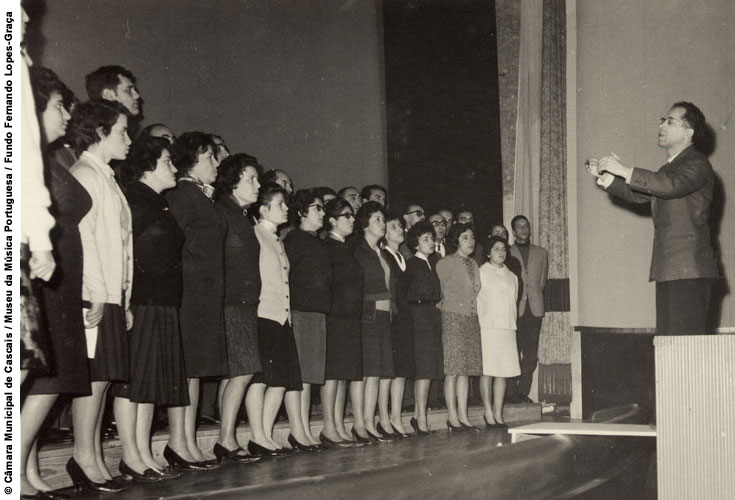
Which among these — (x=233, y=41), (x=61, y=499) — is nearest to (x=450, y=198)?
(x=233, y=41)

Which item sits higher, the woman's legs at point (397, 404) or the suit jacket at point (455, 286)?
the suit jacket at point (455, 286)

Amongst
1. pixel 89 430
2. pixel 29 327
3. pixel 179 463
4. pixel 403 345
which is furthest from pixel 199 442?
pixel 29 327

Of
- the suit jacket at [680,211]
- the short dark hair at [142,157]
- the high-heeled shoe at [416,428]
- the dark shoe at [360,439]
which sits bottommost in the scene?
the high-heeled shoe at [416,428]

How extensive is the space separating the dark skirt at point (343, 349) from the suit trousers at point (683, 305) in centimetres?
187

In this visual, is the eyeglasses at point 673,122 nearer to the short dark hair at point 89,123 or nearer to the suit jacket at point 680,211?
the suit jacket at point 680,211

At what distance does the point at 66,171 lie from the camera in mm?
3037

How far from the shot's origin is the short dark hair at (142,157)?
3588 mm

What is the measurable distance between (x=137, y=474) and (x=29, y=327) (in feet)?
4.17

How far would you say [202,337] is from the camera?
150 inches

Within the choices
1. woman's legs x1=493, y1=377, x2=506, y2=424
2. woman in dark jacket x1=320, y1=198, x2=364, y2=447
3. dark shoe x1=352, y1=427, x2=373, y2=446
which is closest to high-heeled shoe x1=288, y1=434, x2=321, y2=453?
woman in dark jacket x1=320, y1=198, x2=364, y2=447

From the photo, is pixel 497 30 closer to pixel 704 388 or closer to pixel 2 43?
pixel 704 388

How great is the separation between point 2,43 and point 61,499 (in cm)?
144

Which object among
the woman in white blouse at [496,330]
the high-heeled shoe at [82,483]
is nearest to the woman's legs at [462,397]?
the woman in white blouse at [496,330]

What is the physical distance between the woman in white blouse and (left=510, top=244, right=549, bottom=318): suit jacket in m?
0.94
